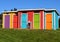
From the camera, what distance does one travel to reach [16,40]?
16.6 meters

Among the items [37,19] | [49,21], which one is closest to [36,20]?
[37,19]

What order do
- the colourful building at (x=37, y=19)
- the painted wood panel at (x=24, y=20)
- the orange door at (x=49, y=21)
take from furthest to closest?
the painted wood panel at (x=24, y=20) < the orange door at (x=49, y=21) < the colourful building at (x=37, y=19)

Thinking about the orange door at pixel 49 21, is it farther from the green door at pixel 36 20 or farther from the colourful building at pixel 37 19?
the green door at pixel 36 20

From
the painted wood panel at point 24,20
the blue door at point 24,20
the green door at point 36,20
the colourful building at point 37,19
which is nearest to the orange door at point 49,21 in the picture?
the colourful building at point 37,19

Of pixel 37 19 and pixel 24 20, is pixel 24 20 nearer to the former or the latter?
pixel 24 20

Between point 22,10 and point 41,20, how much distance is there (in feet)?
12.3

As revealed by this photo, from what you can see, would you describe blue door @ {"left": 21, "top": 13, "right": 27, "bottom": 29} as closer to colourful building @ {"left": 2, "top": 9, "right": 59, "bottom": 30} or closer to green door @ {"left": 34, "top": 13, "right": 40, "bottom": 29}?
colourful building @ {"left": 2, "top": 9, "right": 59, "bottom": 30}

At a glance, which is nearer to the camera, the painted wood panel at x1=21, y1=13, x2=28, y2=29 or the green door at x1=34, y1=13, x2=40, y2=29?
the green door at x1=34, y1=13, x2=40, y2=29

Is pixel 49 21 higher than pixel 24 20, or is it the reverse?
pixel 24 20

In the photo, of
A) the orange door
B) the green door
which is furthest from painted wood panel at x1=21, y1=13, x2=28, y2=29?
the orange door

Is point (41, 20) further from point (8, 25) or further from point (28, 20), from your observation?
point (8, 25)

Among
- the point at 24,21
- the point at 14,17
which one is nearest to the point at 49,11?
the point at 24,21

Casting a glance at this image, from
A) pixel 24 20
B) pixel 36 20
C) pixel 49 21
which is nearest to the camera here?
pixel 49 21

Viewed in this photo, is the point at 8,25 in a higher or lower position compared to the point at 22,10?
lower
